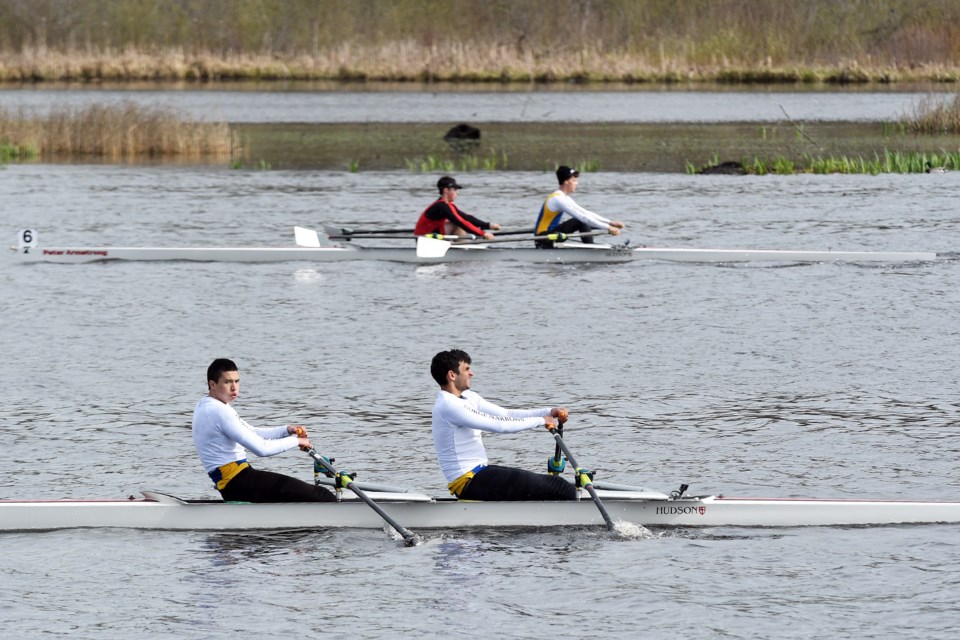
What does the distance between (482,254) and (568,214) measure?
83.9 inches

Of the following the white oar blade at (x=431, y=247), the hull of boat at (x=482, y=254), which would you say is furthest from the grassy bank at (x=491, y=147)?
the white oar blade at (x=431, y=247)

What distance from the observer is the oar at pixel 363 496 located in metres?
13.0

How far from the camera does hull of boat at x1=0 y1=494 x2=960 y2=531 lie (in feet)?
44.2

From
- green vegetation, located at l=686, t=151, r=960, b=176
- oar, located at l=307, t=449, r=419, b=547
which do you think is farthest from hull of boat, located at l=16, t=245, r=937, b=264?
oar, located at l=307, t=449, r=419, b=547

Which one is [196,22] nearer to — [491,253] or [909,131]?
[909,131]

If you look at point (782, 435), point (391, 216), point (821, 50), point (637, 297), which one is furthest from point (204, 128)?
point (821, 50)

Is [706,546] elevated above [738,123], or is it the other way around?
[738,123]

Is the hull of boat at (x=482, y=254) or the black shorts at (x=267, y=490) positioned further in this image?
the hull of boat at (x=482, y=254)

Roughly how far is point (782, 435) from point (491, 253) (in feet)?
40.8

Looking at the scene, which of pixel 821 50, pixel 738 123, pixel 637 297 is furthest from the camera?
pixel 821 50

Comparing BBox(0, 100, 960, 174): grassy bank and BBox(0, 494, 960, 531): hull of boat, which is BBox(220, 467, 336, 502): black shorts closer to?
BBox(0, 494, 960, 531): hull of boat

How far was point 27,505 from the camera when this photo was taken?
44.9 ft

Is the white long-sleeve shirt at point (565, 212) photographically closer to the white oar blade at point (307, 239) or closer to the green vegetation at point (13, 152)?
the white oar blade at point (307, 239)

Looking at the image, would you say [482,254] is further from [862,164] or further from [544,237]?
[862,164]
